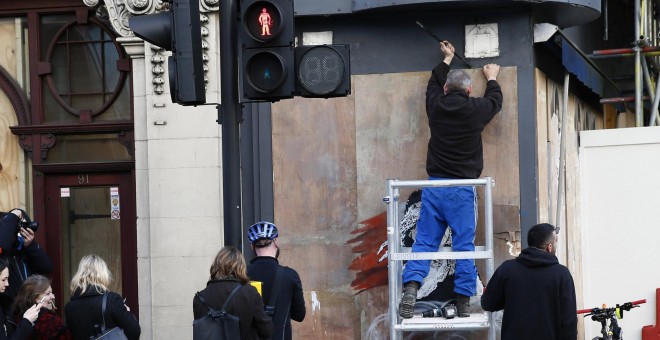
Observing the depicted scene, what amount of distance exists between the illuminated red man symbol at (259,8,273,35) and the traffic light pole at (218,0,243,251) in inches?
9.7

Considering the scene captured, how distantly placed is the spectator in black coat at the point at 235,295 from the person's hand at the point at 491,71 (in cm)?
361

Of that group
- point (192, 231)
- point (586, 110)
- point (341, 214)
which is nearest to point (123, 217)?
point (192, 231)

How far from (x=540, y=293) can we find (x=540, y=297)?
29mm

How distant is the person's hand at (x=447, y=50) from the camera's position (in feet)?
36.8

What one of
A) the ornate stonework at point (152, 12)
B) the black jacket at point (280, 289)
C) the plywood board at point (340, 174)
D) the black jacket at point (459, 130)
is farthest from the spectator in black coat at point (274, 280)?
the ornate stonework at point (152, 12)

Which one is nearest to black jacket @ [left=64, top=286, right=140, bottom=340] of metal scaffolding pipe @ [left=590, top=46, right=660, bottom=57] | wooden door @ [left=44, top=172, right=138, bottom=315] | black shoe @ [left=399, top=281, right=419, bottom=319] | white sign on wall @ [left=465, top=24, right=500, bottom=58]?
black shoe @ [left=399, top=281, right=419, bottom=319]

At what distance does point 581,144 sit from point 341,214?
3.38 m

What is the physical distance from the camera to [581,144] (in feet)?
45.2

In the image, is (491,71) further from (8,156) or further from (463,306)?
(8,156)

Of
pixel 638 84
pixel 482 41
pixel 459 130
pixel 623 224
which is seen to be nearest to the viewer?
pixel 459 130

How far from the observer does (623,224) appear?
13.0 meters

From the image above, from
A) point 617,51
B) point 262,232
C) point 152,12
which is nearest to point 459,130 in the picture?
point 262,232

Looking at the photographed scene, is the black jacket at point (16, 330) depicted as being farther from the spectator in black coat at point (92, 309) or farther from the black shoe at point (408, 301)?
the black shoe at point (408, 301)

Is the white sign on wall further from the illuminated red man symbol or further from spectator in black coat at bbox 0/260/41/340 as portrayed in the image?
spectator in black coat at bbox 0/260/41/340
